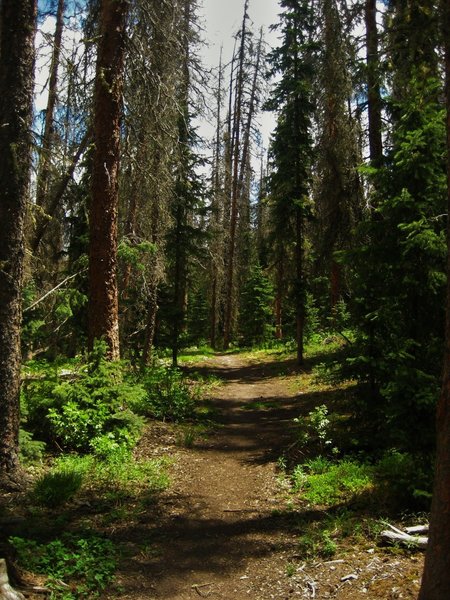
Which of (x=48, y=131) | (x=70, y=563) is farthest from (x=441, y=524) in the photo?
(x=48, y=131)

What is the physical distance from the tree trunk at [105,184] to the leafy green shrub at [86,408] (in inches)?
23.5

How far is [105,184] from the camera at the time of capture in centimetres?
856

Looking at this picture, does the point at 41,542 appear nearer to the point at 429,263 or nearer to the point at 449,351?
the point at 449,351

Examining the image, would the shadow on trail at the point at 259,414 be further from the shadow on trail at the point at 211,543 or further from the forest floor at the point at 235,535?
the shadow on trail at the point at 211,543

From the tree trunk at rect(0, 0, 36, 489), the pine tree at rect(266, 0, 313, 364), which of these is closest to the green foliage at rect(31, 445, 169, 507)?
the tree trunk at rect(0, 0, 36, 489)

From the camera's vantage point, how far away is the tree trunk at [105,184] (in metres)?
8.46

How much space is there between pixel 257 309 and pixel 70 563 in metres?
26.2

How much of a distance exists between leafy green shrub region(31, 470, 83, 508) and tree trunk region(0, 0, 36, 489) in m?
0.38

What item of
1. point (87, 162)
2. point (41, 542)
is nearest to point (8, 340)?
point (41, 542)

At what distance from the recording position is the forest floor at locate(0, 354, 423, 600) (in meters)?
4.39

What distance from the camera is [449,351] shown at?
3.32 meters

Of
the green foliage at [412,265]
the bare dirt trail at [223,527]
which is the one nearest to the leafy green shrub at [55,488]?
the bare dirt trail at [223,527]

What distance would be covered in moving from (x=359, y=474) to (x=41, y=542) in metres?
4.28

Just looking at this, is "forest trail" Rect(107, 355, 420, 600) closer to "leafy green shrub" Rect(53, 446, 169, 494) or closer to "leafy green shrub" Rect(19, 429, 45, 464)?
"leafy green shrub" Rect(53, 446, 169, 494)
